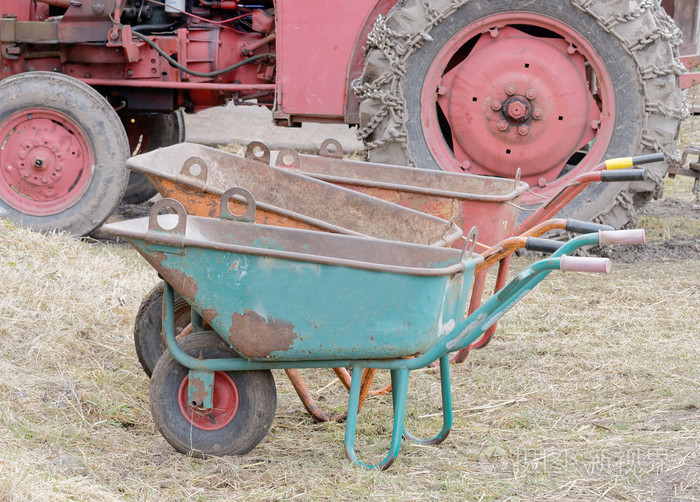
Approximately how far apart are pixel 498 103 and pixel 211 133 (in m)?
4.68

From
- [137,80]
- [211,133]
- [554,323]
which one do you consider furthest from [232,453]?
[211,133]

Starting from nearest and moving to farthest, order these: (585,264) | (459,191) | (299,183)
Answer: (585,264) < (299,183) < (459,191)

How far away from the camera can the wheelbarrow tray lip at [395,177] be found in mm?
4152

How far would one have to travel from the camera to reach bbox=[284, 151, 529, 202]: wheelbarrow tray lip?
4.15 m

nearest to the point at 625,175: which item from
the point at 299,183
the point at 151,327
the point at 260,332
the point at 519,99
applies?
the point at 299,183

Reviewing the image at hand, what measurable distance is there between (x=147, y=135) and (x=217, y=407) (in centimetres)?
428

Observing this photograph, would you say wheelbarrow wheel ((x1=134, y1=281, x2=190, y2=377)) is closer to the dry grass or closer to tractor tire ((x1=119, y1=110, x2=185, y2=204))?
the dry grass

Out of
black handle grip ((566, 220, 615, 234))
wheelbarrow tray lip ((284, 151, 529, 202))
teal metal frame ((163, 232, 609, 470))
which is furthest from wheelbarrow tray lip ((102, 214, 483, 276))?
wheelbarrow tray lip ((284, 151, 529, 202))

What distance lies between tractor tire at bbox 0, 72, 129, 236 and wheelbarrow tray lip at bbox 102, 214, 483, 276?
258cm

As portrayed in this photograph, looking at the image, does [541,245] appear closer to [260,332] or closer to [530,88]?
[260,332]

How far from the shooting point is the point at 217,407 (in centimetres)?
317

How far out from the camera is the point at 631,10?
5.32m

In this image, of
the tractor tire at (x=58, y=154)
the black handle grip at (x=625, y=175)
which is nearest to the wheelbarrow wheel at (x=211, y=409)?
the black handle grip at (x=625, y=175)

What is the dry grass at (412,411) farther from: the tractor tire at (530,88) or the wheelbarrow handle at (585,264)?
the tractor tire at (530,88)
